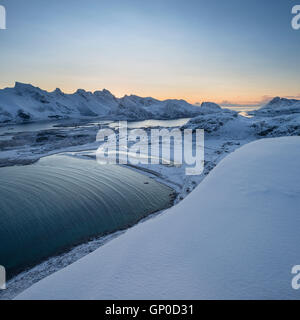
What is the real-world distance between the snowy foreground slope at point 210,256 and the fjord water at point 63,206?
590cm

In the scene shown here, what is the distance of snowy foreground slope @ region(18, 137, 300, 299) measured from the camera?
3.65 metres

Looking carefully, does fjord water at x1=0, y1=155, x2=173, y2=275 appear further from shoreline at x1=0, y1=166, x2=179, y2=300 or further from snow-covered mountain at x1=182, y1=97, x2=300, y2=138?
snow-covered mountain at x1=182, y1=97, x2=300, y2=138

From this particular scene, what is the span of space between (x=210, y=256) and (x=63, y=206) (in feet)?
41.2

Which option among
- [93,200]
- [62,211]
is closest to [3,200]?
[62,211]

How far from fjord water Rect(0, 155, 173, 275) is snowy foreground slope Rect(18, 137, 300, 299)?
590 centimetres

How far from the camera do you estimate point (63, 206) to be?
1407cm

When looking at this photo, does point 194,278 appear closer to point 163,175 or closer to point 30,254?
point 30,254

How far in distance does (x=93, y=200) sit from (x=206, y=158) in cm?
1662
